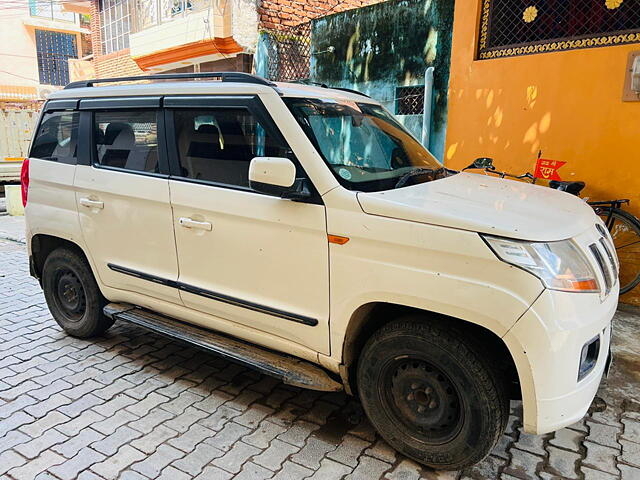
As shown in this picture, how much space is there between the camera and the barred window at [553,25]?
4.93 metres

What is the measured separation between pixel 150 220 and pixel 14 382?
1591mm

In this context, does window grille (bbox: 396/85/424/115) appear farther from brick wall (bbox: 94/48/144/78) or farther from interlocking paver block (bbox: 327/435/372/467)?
brick wall (bbox: 94/48/144/78)

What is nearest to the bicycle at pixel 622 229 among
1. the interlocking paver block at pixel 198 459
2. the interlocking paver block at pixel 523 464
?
the interlocking paver block at pixel 523 464

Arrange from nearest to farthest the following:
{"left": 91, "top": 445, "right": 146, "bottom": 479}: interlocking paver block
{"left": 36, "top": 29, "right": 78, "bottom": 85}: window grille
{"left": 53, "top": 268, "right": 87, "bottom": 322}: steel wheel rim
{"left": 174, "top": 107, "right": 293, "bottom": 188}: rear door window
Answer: {"left": 91, "top": 445, "right": 146, "bottom": 479}: interlocking paver block < {"left": 174, "top": 107, "right": 293, "bottom": 188}: rear door window < {"left": 53, "top": 268, "right": 87, "bottom": 322}: steel wheel rim < {"left": 36, "top": 29, "right": 78, "bottom": 85}: window grille

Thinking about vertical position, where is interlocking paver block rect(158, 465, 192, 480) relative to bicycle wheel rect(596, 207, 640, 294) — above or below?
below

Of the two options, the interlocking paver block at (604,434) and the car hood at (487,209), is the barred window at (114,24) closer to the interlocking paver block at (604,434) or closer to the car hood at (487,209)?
the car hood at (487,209)

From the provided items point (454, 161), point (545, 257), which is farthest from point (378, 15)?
point (545, 257)

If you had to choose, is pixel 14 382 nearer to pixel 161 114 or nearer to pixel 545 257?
pixel 161 114

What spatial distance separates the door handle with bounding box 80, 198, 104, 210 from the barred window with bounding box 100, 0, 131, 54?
1361 cm

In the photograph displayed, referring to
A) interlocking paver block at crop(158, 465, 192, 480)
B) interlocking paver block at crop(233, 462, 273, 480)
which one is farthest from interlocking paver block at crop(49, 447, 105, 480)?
interlocking paver block at crop(233, 462, 273, 480)

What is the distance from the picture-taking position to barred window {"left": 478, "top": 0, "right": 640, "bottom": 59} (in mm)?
4934

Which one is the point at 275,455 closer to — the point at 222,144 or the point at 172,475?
the point at 172,475

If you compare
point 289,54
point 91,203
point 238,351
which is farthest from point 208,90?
point 289,54

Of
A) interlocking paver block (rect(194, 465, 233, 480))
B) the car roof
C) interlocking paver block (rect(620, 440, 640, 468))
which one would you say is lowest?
interlocking paver block (rect(194, 465, 233, 480))
